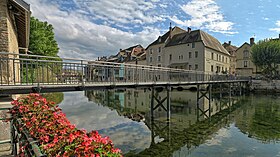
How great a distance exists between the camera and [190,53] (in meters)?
35.3

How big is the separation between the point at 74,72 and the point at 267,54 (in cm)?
3878

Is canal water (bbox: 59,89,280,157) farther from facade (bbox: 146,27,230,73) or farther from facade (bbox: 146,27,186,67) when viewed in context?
facade (bbox: 146,27,186,67)

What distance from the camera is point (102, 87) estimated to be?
8.30 metres

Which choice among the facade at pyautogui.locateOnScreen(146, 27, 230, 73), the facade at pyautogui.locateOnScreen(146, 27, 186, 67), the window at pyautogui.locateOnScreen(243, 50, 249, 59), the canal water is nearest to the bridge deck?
the canal water

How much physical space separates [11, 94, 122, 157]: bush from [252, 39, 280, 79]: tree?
41.5m

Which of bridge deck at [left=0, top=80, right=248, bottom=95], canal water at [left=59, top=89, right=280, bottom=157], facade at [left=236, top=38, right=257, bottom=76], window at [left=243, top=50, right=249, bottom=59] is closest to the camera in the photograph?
bridge deck at [left=0, top=80, right=248, bottom=95]

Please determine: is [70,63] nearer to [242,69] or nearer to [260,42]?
[260,42]

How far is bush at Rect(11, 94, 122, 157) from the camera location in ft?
5.03

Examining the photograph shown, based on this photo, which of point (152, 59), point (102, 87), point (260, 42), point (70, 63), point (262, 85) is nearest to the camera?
→ point (70, 63)

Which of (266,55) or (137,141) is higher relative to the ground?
(266,55)

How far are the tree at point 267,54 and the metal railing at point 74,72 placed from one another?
1116 inches

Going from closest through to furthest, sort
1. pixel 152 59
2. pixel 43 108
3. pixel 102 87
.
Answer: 1. pixel 43 108
2. pixel 102 87
3. pixel 152 59

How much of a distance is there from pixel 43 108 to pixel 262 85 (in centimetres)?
3939

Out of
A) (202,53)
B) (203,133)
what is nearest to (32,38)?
(203,133)
